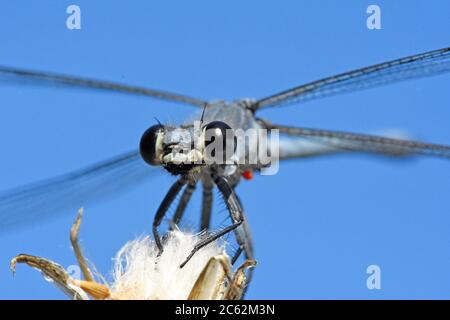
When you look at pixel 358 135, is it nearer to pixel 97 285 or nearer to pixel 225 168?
pixel 225 168

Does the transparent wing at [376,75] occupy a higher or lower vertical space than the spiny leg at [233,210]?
higher

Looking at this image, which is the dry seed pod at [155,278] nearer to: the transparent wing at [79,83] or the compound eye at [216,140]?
the compound eye at [216,140]

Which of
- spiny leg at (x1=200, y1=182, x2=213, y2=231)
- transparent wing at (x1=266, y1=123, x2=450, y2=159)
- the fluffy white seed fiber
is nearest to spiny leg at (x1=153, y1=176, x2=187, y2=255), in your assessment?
spiny leg at (x1=200, y1=182, x2=213, y2=231)

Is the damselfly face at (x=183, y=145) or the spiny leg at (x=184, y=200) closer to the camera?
the damselfly face at (x=183, y=145)

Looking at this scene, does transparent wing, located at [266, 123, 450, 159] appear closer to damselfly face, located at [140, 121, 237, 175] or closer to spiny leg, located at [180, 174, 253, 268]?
spiny leg, located at [180, 174, 253, 268]

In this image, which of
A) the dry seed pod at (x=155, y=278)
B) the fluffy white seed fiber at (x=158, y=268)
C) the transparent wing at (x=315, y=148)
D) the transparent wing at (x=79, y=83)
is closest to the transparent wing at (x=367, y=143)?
the transparent wing at (x=315, y=148)
